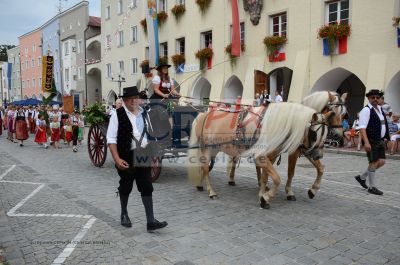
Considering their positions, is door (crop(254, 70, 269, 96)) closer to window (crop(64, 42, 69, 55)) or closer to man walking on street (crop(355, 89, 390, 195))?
man walking on street (crop(355, 89, 390, 195))

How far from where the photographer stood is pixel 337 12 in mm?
15672

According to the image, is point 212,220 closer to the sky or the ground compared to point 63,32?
closer to the ground

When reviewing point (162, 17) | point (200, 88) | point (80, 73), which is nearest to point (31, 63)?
point (80, 73)

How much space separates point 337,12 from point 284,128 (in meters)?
12.2

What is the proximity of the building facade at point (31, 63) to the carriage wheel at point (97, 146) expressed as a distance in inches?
1841

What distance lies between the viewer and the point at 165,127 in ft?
24.7

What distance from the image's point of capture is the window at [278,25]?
17969mm

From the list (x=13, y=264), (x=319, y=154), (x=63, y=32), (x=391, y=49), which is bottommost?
(x=13, y=264)

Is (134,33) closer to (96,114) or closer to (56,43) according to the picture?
(56,43)

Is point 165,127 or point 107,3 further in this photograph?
point 107,3

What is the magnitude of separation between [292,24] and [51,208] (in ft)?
47.3

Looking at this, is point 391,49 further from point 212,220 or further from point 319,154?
point 212,220

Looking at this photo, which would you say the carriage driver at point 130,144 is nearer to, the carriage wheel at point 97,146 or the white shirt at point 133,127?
the white shirt at point 133,127

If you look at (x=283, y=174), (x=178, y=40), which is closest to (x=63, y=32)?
(x=178, y=40)
